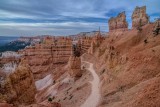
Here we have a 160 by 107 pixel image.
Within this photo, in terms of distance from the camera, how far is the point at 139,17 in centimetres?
9156

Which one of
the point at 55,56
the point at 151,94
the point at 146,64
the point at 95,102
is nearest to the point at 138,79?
the point at 146,64

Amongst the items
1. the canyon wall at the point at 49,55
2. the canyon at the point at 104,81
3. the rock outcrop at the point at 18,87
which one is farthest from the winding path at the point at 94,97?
the canyon wall at the point at 49,55

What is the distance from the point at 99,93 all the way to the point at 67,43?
61678 millimetres

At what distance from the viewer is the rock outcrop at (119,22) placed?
332 feet

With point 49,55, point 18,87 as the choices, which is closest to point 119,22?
point 49,55

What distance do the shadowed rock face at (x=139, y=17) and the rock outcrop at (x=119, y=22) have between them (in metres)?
7.27

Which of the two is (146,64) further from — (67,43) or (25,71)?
(67,43)

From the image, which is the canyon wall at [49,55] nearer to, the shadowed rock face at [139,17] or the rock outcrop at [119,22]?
the rock outcrop at [119,22]

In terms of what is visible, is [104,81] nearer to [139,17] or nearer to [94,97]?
[94,97]

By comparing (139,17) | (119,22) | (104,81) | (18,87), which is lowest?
(104,81)

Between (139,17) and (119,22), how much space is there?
13.0m

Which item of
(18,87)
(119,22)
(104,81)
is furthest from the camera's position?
(119,22)

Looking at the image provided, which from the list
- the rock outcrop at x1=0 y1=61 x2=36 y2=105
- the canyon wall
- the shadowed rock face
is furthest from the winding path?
the shadowed rock face

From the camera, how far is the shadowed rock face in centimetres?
8912
